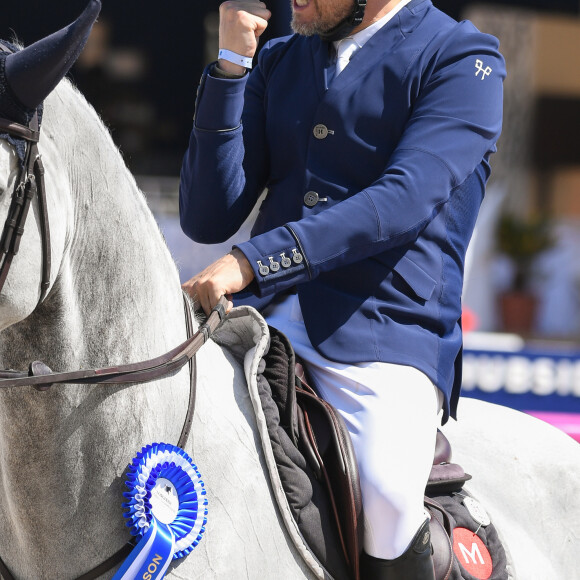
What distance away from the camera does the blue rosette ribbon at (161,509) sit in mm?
1757

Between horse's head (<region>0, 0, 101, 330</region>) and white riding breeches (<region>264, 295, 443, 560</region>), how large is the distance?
0.81 m

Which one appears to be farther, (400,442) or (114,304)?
(400,442)

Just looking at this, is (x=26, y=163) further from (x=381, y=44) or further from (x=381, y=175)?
(x=381, y=44)

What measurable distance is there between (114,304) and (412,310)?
75 cm

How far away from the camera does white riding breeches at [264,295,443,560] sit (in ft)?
6.68

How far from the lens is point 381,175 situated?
2100 mm

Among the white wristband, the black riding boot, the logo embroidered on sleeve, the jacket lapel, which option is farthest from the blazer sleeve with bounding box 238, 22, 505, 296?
the black riding boot

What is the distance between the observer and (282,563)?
191 cm

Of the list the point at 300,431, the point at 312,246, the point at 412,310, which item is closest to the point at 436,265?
the point at 412,310

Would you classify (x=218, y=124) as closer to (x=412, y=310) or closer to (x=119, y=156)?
(x=119, y=156)

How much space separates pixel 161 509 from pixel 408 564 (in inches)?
24.3

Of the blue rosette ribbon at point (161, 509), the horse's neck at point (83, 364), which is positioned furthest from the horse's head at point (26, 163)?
the blue rosette ribbon at point (161, 509)

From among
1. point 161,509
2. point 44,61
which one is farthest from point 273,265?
point 44,61

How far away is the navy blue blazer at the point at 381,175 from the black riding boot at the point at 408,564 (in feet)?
1.23
